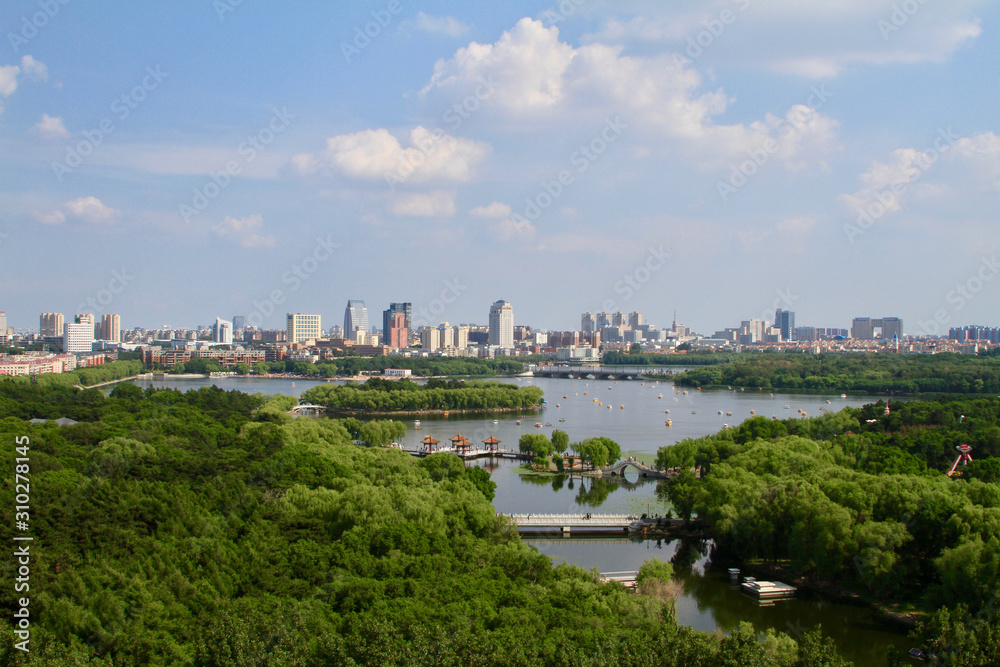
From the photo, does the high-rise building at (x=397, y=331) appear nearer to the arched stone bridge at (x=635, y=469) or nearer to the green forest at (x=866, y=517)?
the arched stone bridge at (x=635, y=469)

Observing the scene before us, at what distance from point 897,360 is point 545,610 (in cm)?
4245

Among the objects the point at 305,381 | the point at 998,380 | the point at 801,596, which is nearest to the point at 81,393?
the point at 801,596

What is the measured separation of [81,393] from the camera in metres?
21.5

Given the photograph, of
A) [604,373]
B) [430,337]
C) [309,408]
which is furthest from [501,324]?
[309,408]

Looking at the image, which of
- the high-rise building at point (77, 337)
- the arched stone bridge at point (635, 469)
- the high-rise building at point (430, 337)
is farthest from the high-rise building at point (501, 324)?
the arched stone bridge at point (635, 469)

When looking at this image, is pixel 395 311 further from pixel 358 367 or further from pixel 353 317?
pixel 358 367

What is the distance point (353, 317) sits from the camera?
305 ft

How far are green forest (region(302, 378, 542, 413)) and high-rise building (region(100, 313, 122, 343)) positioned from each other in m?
48.8

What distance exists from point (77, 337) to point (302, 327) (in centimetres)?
2544

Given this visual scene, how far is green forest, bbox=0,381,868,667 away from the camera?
16.9 feet

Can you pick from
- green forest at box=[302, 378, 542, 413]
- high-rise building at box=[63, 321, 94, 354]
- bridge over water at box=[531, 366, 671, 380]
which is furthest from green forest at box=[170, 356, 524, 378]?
green forest at box=[302, 378, 542, 413]

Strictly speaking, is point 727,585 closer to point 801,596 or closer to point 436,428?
point 801,596

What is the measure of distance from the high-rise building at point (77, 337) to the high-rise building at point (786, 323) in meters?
76.2

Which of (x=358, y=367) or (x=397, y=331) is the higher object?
(x=397, y=331)
